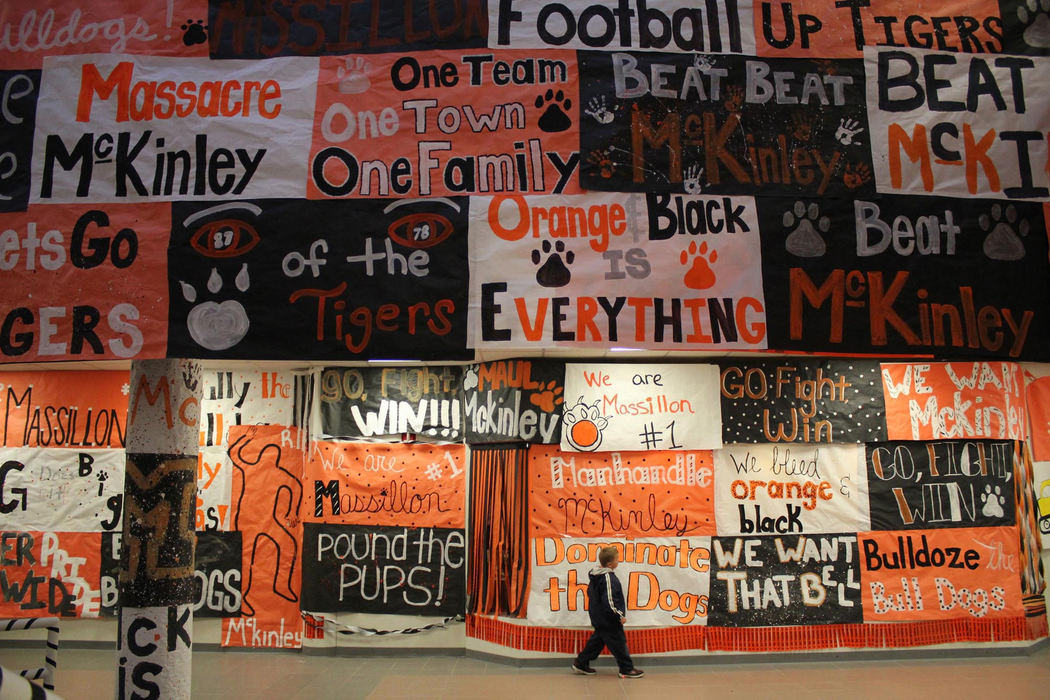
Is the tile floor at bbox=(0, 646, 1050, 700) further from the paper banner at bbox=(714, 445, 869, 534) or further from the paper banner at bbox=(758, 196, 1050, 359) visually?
the paper banner at bbox=(758, 196, 1050, 359)

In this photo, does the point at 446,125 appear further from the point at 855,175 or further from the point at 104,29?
the point at 855,175

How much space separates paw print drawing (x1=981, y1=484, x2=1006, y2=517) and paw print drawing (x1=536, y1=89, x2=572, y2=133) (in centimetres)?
700

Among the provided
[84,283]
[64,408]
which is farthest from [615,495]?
[64,408]

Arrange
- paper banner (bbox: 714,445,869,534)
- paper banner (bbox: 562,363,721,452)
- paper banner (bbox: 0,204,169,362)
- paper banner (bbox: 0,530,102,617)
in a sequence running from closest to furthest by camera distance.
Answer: paper banner (bbox: 0,204,169,362) → paper banner (bbox: 562,363,721,452) → paper banner (bbox: 714,445,869,534) → paper banner (bbox: 0,530,102,617)

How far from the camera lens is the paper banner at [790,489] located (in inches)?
317

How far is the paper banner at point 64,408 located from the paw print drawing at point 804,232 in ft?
27.8

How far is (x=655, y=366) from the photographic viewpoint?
8102 mm

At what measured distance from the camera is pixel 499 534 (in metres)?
7.98

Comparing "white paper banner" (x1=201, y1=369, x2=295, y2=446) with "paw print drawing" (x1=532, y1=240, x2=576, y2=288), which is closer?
"paw print drawing" (x1=532, y1=240, x2=576, y2=288)

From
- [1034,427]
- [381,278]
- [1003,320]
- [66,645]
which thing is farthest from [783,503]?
[66,645]

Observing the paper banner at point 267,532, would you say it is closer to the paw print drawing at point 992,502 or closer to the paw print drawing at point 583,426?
the paw print drawing at point 583,426

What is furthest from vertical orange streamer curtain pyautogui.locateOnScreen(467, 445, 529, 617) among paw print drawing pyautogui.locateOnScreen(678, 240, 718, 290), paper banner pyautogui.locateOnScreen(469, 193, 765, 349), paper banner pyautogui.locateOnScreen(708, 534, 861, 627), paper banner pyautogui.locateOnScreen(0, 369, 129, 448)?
paper banner pyautogui.locateOnScreen(0, 369, 129, 448)

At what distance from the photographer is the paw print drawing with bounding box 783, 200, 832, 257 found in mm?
4227

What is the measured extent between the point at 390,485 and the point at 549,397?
7.31 feet
